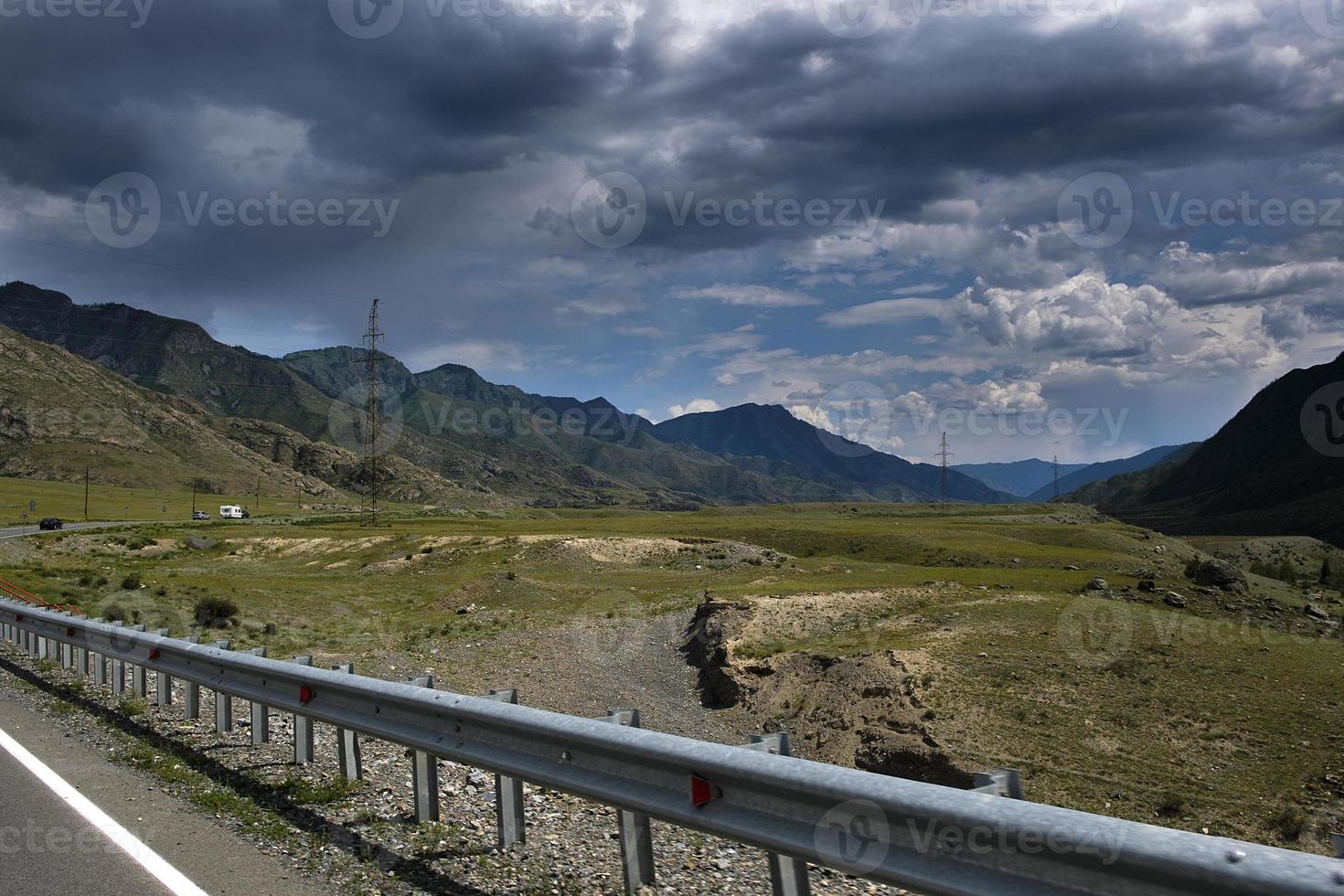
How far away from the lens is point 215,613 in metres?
26.4

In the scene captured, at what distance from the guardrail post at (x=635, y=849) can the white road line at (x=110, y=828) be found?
9.16ft

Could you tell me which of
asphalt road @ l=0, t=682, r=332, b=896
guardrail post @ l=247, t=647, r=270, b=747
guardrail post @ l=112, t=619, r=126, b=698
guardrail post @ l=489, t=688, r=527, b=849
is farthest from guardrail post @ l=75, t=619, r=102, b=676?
guardrail post @ l=489, t=688, r=527, b=849

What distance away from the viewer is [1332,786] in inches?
519

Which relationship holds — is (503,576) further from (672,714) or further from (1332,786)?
(1332,786)

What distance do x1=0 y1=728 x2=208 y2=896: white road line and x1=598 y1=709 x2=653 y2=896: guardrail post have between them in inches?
110

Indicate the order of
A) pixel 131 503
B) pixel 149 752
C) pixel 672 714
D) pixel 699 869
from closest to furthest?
pixel 699 869 < pixel 149 752 < pixel 672 714 < pixel 131 503

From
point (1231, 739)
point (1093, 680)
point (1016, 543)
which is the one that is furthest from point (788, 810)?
point (1016, 543)

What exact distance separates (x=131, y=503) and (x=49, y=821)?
6149 inches

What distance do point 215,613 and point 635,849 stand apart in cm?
2427

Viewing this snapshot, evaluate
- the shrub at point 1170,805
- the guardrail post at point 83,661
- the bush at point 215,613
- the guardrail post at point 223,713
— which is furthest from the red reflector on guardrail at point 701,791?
the bush at point 215,613

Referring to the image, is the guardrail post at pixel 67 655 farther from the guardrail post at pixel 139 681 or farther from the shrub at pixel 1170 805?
the shrub at pixel 1170 805

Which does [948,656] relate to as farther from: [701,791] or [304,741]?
[701,791]

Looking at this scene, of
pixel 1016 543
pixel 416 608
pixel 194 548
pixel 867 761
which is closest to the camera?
pixel 867 761

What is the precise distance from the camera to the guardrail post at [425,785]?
737 cm
